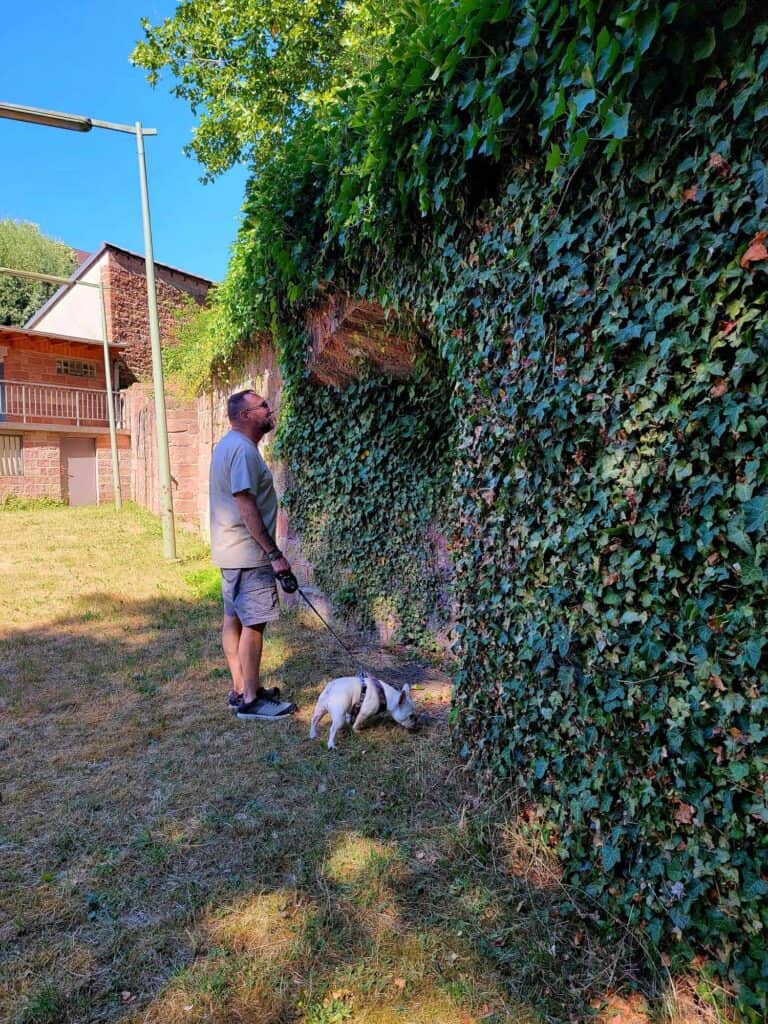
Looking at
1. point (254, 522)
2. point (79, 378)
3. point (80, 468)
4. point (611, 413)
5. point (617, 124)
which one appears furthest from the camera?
point (79, 378)

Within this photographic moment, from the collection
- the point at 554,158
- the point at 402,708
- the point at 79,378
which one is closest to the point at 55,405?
the point at 79,378

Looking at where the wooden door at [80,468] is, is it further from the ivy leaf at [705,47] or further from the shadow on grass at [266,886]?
the ivy leaf at [705,47]

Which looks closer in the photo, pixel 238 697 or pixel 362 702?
pixel 362 702

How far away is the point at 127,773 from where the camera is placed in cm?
313

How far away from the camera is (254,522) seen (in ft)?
12.1

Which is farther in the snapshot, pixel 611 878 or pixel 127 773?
pixel 127 773

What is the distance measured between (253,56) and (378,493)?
11.3 m

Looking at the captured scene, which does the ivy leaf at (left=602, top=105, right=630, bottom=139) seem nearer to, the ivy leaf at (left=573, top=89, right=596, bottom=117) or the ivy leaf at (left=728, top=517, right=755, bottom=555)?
the ivy leaf at (left=573, top=89, right=596, bottom=117)

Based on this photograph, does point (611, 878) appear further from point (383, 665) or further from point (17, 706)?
point (17, 706)

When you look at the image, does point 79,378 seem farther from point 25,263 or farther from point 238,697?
point 238,697

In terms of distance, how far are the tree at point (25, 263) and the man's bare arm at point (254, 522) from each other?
93.8 feet

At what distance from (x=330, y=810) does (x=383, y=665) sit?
205 cm

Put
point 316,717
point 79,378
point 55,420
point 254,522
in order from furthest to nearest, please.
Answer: point 79,378 < point 55,420 < point 254,522 < point 316,717

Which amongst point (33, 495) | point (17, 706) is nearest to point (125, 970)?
point (17, 706)
